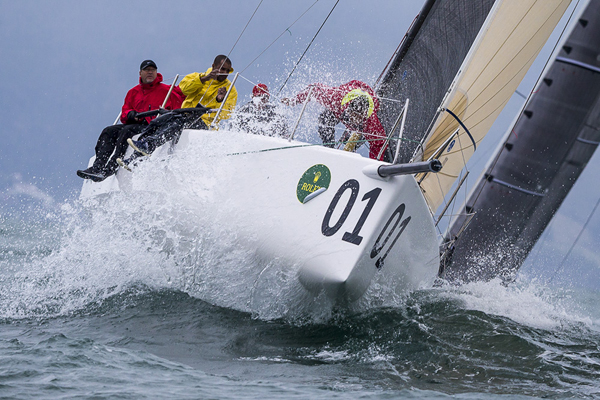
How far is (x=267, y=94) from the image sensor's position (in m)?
4.75

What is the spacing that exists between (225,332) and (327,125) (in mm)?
1572

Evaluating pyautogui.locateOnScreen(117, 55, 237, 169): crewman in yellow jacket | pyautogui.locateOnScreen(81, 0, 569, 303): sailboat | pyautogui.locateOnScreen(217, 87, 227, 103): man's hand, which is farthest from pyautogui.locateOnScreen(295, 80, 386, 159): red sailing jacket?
pyautogui.locateOnScreen(217, 87, 227, 103): man's hand

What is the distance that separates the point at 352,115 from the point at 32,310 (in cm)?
229

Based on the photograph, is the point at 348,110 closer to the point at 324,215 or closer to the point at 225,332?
the point at 324,215

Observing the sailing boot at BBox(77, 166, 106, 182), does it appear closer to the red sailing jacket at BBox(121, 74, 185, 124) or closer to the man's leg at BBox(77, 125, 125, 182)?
the man's leg at BBox(77, 125, 125, 182)

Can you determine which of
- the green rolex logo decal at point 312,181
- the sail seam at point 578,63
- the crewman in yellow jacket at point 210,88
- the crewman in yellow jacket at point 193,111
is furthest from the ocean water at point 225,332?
the sail seam at point 578,63

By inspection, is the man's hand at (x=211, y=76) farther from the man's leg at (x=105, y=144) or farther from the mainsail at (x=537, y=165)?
the mainsail at (x=537, y=165)

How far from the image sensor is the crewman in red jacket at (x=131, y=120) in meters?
4.96

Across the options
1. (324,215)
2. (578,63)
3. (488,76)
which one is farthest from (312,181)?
(578,63)

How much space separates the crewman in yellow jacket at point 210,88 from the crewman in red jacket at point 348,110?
40.7 inches

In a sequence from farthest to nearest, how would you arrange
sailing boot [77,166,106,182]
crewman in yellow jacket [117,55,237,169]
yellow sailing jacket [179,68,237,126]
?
1. yellow sailing jacket [179,68,237,126]
2. sailing boot [77,166,106,182]
3. crewman in yellow jacket [117,55,237,169]

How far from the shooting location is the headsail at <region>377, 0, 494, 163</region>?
494cm

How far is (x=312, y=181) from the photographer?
349 cm

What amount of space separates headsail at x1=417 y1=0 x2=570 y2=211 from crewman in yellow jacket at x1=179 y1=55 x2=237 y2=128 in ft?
5.68
